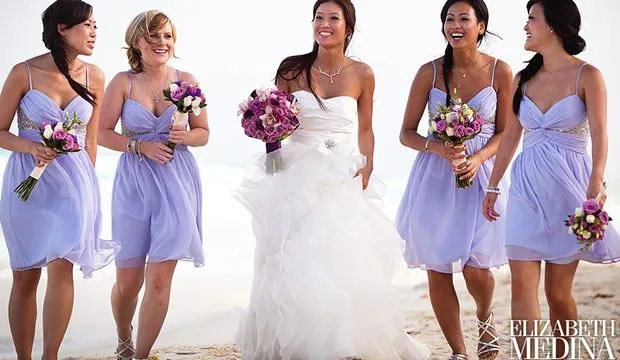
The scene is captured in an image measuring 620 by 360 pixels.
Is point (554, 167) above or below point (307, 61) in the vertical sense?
below

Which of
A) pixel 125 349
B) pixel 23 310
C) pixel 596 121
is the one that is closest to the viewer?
pixel 596 121

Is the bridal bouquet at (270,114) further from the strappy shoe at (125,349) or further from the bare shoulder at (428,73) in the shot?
the strappy shoe at (125,349)

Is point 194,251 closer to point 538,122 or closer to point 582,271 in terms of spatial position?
point 538,122

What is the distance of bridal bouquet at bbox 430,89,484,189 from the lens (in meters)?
5.32

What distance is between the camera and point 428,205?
5703 mm

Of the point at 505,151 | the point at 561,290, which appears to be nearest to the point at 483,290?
the point at 561,290

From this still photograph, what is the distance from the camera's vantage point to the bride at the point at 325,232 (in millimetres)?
5242

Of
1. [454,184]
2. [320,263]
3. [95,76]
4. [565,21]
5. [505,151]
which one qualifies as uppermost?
[565,21]

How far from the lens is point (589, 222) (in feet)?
15.1

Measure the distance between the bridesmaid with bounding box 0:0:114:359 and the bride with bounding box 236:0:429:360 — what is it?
902mm

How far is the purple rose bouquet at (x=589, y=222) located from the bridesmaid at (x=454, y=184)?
980 mm

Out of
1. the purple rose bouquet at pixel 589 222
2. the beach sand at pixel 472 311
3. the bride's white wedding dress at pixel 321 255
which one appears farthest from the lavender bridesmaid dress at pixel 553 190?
the beach sand at pixel 472 311

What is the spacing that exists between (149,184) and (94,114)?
50 centimetres

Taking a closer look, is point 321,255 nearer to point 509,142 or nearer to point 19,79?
point 509,142
